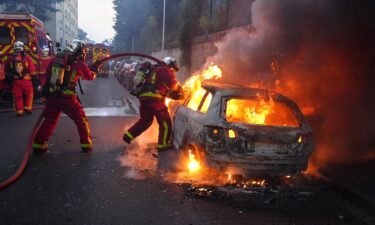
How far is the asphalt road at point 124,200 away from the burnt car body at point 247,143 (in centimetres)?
40

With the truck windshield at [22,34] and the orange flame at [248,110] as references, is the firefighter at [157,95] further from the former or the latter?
the truck windshield at [22,34]

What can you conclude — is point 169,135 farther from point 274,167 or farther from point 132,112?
point 132,112

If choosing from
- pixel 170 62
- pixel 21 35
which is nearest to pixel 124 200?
pixel 170 62

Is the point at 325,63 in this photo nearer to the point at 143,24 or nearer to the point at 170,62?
the point at 170,62

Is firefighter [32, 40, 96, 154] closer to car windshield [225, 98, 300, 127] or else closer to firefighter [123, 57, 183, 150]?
firefighter [123, 57, 183, 150]

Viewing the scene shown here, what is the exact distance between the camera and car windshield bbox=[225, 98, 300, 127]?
5605 mm

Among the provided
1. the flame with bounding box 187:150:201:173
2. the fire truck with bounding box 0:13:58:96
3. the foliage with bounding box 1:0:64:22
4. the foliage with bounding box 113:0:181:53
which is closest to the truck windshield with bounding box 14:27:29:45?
the fire truck with bounding box 0:13:58:96

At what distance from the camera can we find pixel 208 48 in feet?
67.9

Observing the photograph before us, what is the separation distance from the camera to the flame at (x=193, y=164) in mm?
5496

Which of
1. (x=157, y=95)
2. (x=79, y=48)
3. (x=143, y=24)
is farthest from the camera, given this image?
(x=143, y=24)

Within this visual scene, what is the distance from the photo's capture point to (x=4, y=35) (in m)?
14.1

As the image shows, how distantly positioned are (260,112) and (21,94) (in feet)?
24.8

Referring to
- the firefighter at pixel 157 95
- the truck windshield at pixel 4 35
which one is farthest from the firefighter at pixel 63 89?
the truck windshield at pixel 4 35

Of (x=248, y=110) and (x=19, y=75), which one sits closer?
(x=248, y=110)
